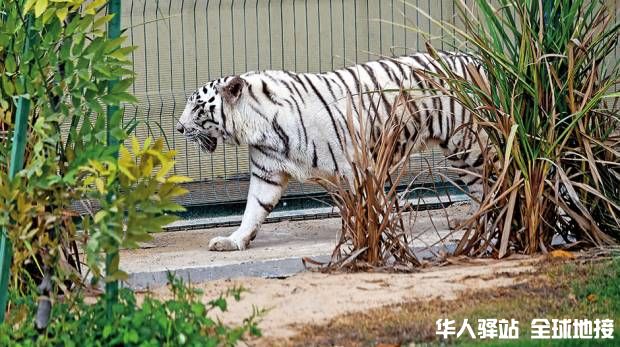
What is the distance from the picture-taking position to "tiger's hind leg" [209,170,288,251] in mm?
8453

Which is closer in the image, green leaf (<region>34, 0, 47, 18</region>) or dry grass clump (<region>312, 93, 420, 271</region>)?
green leaf (<region>34, 0, 47, 18</region>)

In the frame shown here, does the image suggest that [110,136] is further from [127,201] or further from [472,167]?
[472,167]

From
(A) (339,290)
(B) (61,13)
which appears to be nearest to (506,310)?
(A) (339,290)

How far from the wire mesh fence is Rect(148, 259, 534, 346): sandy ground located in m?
3.27

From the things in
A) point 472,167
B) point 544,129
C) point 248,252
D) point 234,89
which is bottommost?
point 248,252

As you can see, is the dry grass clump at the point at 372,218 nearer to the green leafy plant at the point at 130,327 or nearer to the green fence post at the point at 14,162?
the green leafy plant at the point at 130,327

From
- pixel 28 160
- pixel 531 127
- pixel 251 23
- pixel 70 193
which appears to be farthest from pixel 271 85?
pixel 70 193

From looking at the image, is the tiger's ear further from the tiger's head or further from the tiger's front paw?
the tiger's front paw

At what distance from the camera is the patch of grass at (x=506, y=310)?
17.7 ft


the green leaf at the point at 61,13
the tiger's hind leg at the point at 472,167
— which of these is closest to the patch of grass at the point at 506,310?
the green leaf at the point at 61,13

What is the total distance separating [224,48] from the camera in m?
10.0

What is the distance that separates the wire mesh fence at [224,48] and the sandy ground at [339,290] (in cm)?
327

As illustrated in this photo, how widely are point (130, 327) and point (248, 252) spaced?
336 cm

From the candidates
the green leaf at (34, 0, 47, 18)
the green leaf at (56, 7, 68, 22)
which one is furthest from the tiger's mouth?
the green leaf at (34, 0, 47, 18)
